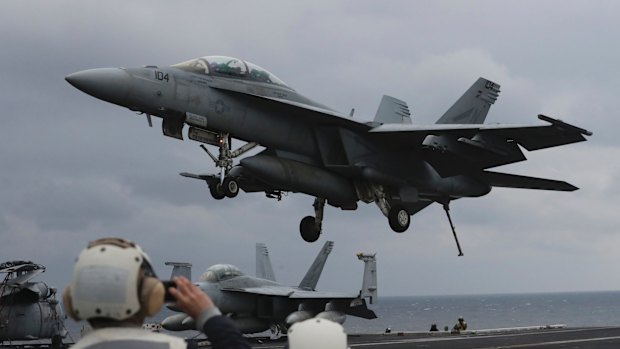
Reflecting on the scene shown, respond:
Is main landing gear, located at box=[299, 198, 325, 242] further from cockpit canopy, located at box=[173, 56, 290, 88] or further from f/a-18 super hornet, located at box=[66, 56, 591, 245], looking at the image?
cockpit canopy, located at box=[173, 56, 290, 88]

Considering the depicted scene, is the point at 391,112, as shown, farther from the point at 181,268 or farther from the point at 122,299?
the point at 122,299

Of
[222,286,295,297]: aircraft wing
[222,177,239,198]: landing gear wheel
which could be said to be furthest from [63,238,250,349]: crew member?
[222,286,295,297]: aircraft wing

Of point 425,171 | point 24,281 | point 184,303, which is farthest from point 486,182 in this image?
point 184,303

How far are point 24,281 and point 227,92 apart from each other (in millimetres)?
14206

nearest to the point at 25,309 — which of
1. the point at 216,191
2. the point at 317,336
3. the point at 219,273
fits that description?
the point at 219,273

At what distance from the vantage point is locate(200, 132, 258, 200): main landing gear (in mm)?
19547

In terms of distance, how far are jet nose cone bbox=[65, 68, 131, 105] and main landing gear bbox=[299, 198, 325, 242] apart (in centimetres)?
817

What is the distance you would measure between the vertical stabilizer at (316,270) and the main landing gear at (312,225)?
61.6 ft

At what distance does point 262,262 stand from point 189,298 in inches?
1834

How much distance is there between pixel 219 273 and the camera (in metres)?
36.5

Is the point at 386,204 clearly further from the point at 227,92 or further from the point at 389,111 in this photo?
the point at 227,92

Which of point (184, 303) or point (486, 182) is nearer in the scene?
point (184, 303)

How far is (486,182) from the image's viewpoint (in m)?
25.9

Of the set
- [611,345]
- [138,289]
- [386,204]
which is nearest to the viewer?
[138,289]
